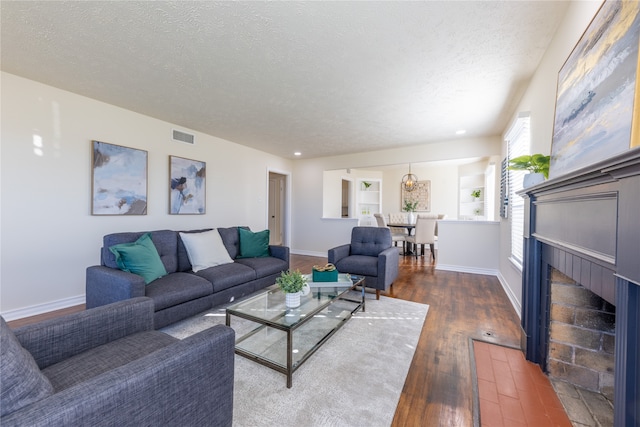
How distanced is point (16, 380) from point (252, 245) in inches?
116

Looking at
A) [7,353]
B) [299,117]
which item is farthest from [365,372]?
→ [299,117]

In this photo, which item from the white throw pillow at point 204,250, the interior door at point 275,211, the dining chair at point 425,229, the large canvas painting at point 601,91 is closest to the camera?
the large canvas painting at point 601,91

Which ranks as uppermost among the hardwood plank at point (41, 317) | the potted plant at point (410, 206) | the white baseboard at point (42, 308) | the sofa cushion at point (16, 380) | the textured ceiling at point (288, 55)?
the textured ceiling at point (288, 55)

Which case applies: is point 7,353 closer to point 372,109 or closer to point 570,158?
point 570,158

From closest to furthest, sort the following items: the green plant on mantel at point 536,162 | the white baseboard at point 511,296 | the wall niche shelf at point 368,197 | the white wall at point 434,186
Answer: the green plant on mantel at point 536,162
the white baseboard at point 511,296
the white wall at point 434,186
the wall niche shelf at point 368,197

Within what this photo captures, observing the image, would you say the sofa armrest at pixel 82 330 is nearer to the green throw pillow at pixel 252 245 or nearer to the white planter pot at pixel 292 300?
the white planter pot at pixel 292 300

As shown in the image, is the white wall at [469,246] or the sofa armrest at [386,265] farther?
the white wall at [469,246]

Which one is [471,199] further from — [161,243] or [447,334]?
[161,243]

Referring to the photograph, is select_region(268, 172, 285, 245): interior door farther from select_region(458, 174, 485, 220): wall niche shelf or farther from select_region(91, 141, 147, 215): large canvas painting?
select_region(458, 174, 485, 220): wall niche shelf

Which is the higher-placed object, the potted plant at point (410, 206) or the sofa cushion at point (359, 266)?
the potted plant at point (410, 206)

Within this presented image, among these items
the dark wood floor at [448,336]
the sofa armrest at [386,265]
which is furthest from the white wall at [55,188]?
the dark wood floor at [448,336]

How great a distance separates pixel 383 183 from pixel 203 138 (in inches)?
222

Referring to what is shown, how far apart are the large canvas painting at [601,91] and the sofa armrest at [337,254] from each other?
2.42m

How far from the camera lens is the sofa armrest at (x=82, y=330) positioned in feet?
3.62
